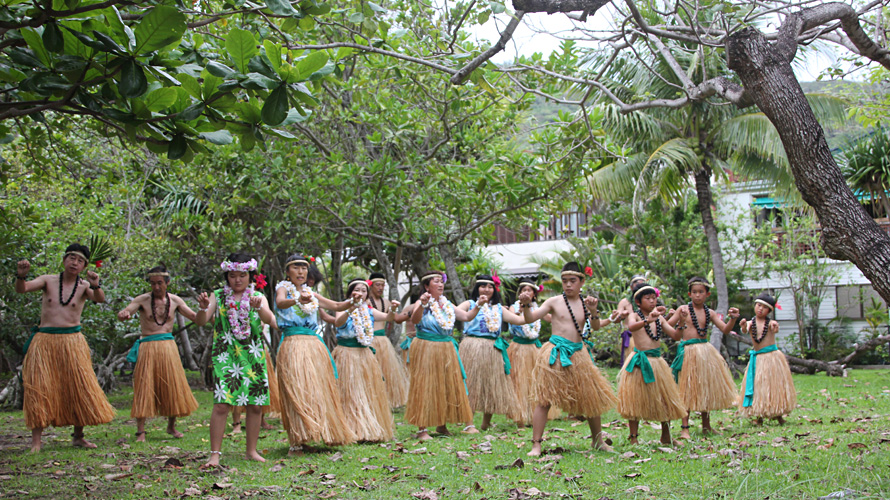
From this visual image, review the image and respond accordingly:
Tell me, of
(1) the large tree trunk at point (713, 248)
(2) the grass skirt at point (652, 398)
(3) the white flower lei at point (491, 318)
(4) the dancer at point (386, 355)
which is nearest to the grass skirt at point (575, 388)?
(2) the grass skirt at point (652, 398)

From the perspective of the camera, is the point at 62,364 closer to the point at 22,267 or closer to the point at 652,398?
the point at 22,267

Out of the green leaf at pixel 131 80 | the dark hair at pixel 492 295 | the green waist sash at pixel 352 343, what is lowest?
the green waist sash at pixel 352 343

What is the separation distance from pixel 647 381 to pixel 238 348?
313 centimetres

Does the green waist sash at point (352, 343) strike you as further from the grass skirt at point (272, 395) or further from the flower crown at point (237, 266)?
the flower crown at point (237, 266)

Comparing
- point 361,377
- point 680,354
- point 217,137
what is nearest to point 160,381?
point 361,377

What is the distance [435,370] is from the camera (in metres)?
6.59

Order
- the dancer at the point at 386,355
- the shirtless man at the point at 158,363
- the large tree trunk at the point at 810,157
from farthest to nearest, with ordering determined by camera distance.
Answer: the dancer at the point at 386,355
the shirtless man at the point at 158,363
the large tree trunk at the point at 810,157

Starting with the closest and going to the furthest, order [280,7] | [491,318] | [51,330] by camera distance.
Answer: [280,7] < [51,330] < [491,318]

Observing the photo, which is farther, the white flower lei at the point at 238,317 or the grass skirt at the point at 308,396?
the grass skirt at the point at 308,396

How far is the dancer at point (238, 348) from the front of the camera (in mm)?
4984

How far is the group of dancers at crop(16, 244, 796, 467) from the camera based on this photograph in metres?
5.24

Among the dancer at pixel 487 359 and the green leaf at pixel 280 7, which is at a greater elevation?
the green leaf at pixel 280 7

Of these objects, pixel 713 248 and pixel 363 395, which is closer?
pixel 363 395

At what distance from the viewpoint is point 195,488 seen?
13.5 ft
